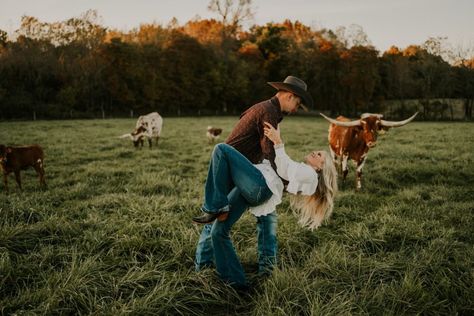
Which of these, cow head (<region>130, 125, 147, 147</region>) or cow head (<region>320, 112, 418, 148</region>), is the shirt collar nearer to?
cow head (<region>320, 112, 418, 148</region>)

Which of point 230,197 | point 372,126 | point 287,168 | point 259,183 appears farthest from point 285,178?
point 372,126

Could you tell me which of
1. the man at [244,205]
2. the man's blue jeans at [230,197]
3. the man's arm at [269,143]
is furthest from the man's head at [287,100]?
the man's blue jeans at [230,197]

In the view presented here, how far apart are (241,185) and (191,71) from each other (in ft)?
144

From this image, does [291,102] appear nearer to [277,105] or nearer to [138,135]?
[277,105]

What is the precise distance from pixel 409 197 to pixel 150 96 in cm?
3804

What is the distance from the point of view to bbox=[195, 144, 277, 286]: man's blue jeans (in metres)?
3.05

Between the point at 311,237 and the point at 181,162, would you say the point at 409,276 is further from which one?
the point at 181,162

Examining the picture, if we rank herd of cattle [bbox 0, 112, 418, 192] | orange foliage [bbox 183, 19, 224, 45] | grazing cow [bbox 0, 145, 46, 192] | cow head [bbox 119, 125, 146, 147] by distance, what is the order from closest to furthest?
grazing cow [bbox 0, 145, 46, 192] → herd of cattle [bbox 0, 112, 418, 192] → cow head [bbox 119, 125, 146, 147] → orange foliage [bbox 183, 19, 224, 45]

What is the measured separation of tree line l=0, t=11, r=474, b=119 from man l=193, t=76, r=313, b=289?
34.2 metres

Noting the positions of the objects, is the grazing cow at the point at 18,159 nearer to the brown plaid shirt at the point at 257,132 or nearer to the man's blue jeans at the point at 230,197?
the man's blue jeans at the point at 230,197

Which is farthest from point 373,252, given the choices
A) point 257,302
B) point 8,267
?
point 8,267

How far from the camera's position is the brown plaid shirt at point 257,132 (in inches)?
125

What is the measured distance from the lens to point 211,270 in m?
3.51

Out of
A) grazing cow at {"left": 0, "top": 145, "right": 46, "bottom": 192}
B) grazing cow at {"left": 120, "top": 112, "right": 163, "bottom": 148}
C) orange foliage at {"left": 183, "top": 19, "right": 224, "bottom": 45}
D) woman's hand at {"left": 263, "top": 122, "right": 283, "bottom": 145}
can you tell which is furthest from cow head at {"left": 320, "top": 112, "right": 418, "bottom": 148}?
orange foliage at {"left": 183, "top": 19, "right": 224, "bottom": 45}
